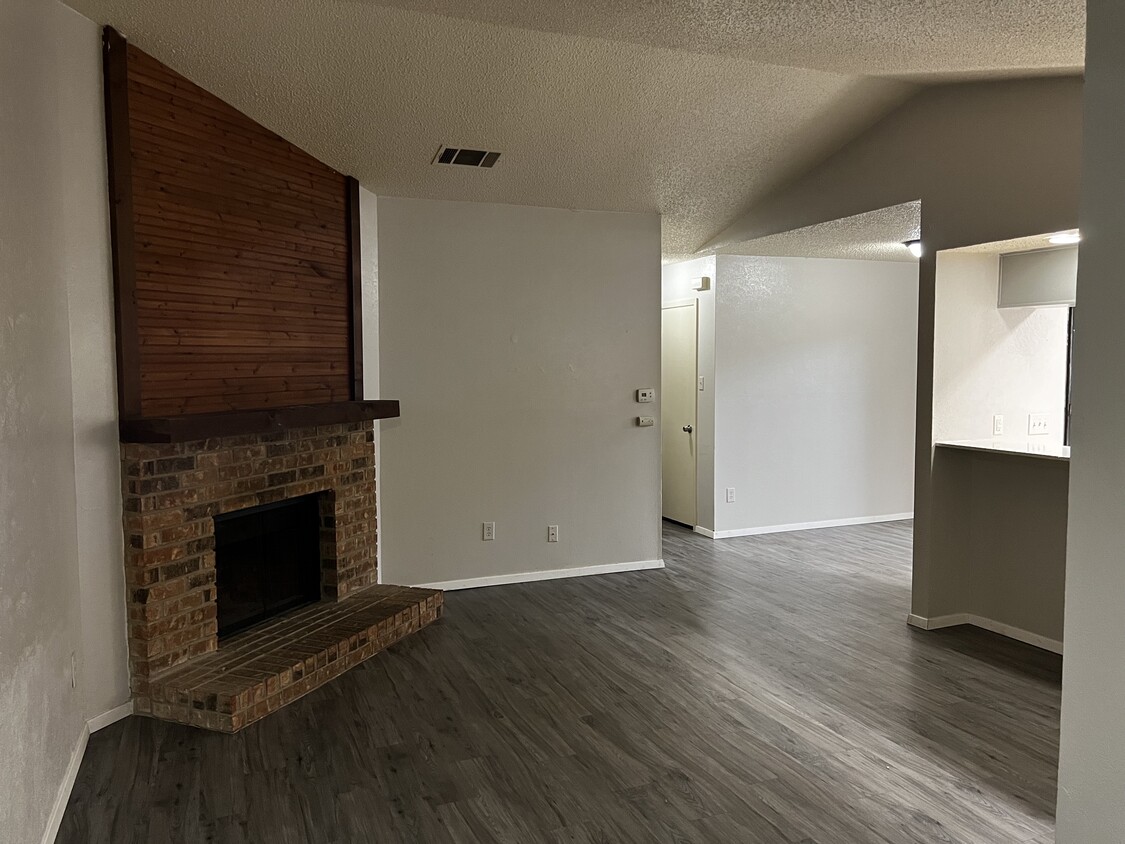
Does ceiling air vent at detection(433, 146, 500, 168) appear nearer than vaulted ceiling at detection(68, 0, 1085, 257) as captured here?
No

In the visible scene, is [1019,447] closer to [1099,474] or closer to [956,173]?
[956,173]

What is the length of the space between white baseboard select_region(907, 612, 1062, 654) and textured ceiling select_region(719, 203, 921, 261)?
7.60 ft

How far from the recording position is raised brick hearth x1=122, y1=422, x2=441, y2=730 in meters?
3.19

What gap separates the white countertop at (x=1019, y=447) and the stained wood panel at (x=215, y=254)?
344cm

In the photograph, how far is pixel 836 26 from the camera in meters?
3.12

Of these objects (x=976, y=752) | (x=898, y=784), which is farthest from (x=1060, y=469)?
(x=898, y=784)

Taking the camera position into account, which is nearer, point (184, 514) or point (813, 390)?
point (184, 514)

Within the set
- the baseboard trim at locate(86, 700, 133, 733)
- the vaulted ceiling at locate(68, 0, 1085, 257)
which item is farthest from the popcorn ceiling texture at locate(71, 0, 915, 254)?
the baseboard trim at locate(86, 700, 133, 733)

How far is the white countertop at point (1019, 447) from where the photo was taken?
394cm

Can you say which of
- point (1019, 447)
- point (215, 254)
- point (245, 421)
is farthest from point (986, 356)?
point (215, 254)

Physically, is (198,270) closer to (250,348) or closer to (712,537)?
(250,348)

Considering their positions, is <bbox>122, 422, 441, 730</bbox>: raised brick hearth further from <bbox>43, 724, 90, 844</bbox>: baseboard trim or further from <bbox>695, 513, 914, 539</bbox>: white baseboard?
<bbox>695, 513, 914, 539</bbox>: white baseboard

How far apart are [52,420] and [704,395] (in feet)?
16.9

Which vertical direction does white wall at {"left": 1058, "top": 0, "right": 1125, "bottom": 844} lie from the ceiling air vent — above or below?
below
